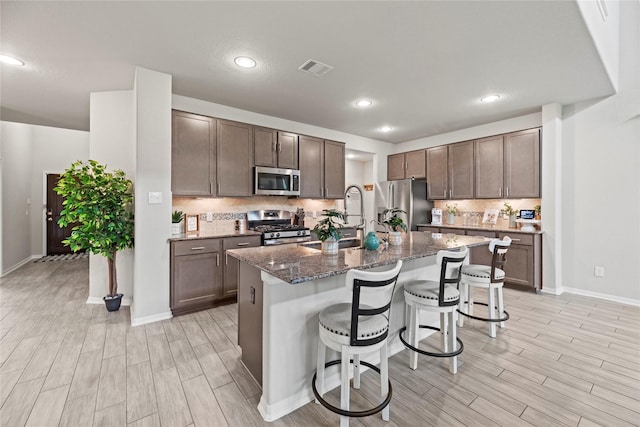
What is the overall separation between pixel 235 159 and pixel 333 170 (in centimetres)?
184

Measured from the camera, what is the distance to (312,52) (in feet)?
8.40

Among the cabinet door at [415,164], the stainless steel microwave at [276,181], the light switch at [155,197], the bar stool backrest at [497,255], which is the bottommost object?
the bar stool backrest at [497,255]

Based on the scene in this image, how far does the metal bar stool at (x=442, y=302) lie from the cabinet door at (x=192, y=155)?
9.35ft

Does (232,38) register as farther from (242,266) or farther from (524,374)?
(524,374)

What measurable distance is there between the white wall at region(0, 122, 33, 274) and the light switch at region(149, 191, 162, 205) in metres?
4.25

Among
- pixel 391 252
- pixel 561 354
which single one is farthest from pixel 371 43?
pixel 561 354

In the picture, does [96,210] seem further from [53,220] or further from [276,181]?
[53,220]

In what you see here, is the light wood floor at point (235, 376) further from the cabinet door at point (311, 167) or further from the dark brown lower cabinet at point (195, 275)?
the cabinet door at point (311, 167)

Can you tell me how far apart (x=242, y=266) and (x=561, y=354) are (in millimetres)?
2780

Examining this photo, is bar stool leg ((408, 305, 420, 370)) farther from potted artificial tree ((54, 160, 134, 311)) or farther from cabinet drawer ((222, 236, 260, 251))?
potted artificial tree ((54, 160, 134, 311))

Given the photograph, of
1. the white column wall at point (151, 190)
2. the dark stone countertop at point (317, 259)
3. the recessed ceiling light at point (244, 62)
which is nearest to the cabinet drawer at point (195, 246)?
the white column wall at point (151, 190)

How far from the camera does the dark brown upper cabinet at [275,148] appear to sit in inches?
162

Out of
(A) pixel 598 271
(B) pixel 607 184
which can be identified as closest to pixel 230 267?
(A) pixel 598 271

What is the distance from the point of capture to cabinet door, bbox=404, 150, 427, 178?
553 cm
